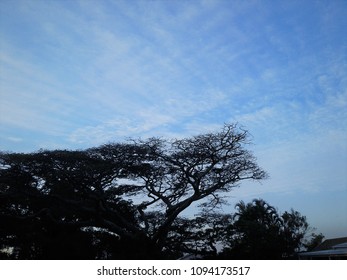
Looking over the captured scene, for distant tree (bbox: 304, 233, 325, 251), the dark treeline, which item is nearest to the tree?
the dark treeline

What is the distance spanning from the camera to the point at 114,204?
23109mm

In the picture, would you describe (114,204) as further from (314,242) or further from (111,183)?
(314,242)

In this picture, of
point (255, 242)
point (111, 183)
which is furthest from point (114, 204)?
point (255, 242)

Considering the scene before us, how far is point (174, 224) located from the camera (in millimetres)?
22203

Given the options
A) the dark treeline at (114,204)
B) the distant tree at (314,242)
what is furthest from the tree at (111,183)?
the distant tree at (314,242)

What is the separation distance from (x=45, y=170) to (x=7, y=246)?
5826 millimetres

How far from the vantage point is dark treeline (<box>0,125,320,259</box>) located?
65.4 feet

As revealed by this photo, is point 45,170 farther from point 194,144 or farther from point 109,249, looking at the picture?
point 194,144

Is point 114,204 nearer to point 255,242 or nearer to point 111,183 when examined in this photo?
point 111,183

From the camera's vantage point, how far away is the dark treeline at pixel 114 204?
65.4 feet

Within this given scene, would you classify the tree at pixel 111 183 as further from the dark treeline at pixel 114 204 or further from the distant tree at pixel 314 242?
the distant tree at pixel 314 242

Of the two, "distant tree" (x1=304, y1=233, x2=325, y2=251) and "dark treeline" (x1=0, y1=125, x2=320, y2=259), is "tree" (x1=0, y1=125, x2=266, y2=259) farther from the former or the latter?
"distant tree" (x1=304, y1=233, x2=325, y2=251)
